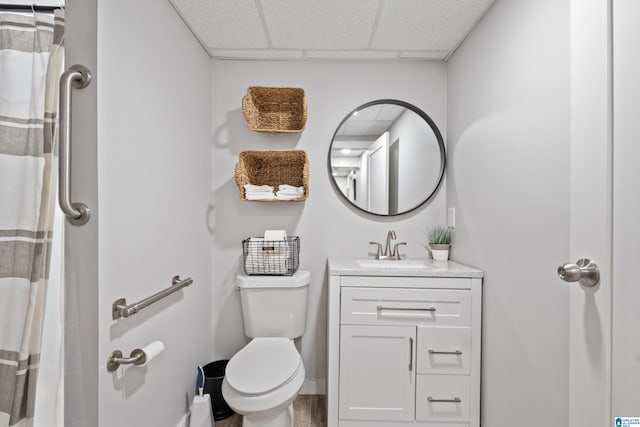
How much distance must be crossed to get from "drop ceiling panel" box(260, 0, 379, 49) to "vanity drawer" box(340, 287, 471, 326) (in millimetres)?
1423

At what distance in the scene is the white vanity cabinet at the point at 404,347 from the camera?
1.50 m

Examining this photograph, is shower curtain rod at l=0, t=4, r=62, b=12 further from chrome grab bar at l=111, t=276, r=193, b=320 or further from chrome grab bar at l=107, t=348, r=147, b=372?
chrome grab bar at l=107, t=348, r=147, b=372

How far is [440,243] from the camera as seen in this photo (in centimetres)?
187

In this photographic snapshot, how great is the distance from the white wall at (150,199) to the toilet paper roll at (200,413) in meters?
0.08

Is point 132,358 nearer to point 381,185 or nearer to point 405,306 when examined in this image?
point 405,306

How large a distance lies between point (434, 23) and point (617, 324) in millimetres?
1590

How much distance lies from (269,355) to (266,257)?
1.74 ft

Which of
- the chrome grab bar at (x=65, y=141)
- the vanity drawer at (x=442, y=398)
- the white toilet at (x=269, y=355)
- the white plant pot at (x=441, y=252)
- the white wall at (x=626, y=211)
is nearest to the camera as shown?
the white wall at (x=626, y=211)

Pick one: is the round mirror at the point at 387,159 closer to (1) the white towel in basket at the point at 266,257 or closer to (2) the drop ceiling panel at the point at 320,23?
(2) the drop ceiling panel at the point at 320,23

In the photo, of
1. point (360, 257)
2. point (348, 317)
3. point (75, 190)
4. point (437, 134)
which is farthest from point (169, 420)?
point (437, 134)

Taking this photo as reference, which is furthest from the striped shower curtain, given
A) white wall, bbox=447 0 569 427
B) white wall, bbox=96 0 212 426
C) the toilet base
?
white wall, bbox=447 0 569 427

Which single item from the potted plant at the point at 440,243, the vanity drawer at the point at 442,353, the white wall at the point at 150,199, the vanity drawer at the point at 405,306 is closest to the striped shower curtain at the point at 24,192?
the white wall at the point at 150,199

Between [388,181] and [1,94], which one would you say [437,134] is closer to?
[388,181]

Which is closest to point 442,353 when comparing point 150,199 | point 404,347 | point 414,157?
point 404,347
